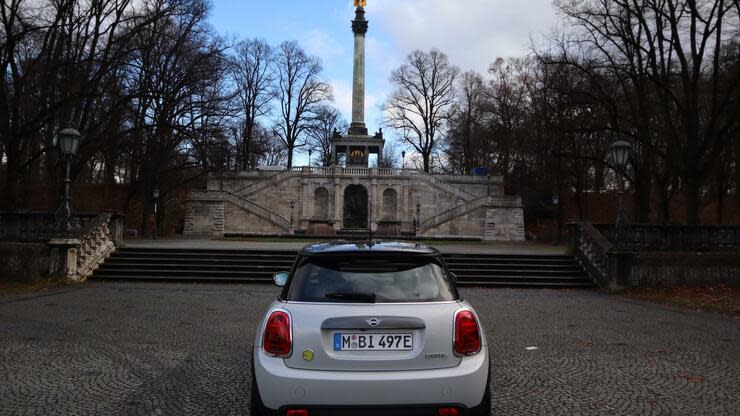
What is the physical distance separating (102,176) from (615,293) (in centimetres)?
5637

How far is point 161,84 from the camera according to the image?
3109 cm

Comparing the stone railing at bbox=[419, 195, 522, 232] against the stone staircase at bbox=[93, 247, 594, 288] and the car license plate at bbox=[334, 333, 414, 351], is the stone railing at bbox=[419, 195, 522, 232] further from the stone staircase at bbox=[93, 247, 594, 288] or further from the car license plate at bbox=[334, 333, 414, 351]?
the car license plate at bbox=[334, 333, 414, 351]

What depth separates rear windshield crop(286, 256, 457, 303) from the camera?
13.4 ft

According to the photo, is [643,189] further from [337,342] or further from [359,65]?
[359,65]

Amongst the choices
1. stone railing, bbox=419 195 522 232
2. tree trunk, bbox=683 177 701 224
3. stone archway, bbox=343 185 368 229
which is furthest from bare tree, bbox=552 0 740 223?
stone archway, bbox=343 185 368 229

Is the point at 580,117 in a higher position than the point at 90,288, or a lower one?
higher

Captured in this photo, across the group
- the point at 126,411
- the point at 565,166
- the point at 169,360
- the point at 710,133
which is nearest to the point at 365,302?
the point at 126,411

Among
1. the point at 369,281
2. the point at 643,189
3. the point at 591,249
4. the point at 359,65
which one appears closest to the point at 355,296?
the point at 369,281

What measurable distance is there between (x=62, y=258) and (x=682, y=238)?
57.7 ft

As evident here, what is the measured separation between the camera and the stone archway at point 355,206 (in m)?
53.9

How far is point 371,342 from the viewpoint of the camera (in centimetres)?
387

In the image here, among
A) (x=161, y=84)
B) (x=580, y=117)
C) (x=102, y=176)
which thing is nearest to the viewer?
(x=580, y=117)

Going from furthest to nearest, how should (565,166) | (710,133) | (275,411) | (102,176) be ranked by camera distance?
(102,176)
(565,166)
(710,133)
(275,411)

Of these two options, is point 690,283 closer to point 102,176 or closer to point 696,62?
point 696,62
